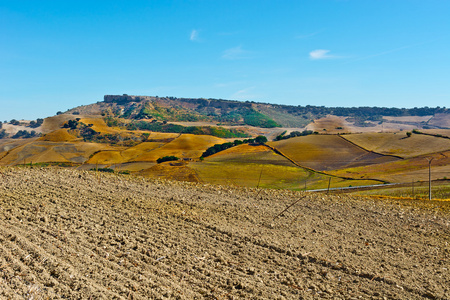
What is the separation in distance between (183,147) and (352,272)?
363 ft

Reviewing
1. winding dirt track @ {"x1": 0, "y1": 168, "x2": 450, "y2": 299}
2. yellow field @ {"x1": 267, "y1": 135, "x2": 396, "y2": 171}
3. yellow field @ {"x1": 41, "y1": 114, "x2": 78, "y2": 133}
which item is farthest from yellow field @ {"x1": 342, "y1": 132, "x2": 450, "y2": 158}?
yellow field @ {"x1": 41, "y1": 114, "x2": 78, "y2": 133}

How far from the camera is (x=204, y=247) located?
10938 mm

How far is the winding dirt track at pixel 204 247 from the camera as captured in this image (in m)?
8.20

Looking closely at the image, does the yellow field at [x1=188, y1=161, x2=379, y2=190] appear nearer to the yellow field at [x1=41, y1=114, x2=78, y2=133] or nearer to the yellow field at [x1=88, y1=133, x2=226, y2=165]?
the yellow field at [x1=88, y1=133, x2=226, y2=165]

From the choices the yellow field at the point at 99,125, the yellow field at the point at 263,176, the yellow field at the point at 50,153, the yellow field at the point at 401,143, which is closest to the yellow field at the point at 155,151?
the yellow field at the point at 50,153

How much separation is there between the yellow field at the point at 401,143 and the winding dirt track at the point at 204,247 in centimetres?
7448

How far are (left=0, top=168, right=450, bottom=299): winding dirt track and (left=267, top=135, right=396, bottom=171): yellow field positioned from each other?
195 ft

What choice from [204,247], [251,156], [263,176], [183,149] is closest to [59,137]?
[183,149]

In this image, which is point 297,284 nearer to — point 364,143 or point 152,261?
point 152,261

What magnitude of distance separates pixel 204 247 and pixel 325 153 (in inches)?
3178

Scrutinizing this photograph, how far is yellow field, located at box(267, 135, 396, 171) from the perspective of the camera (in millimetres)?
77688

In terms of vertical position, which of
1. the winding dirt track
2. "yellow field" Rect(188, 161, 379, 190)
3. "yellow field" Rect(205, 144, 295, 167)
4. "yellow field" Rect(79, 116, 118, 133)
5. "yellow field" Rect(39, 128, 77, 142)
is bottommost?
"yellow field" Rect(188, 161, 379, 190)

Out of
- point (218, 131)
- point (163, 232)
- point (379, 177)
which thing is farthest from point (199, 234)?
point (218, 131)

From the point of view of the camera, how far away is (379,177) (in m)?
60.0
